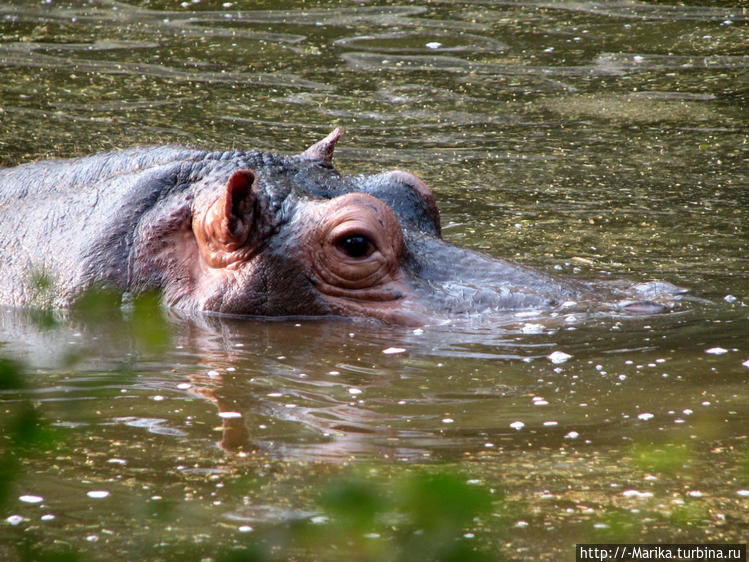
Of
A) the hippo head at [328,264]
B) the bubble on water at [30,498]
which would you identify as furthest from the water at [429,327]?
the hippo head at [328,264]

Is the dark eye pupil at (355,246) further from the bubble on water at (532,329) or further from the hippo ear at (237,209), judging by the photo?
the bubble on water at (532,329)

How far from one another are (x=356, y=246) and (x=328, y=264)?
0.54 ft

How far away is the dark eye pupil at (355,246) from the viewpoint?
16.9 ft

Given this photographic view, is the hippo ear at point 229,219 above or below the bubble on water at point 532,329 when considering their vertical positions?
above

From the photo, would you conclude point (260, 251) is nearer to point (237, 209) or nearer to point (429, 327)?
point (237, 209)

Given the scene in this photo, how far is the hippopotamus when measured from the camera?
5148 millimetres

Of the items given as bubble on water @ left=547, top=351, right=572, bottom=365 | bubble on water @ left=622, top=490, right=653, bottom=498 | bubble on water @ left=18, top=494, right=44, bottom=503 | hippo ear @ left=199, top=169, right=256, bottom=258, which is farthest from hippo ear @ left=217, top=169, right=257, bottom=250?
bubble on water @ left=622, top=490, right=653, bottom=498

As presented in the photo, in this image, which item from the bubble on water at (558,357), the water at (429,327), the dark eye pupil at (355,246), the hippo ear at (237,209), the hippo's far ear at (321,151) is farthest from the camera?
the hippo's far ear at (321,151)

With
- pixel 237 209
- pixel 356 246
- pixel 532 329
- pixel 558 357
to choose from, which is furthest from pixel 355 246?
pixel 558 357

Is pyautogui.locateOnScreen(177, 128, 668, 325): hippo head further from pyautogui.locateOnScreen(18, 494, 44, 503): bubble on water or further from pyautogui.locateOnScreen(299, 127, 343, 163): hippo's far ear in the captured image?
pyautogui.locateOnScreen(18, 494, 44, 503): bubble on water

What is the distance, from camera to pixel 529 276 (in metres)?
5.39

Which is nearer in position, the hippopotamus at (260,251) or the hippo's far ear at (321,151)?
the hippopotamus at (260,251)

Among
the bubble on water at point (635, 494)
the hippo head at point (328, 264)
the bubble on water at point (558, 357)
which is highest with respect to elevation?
the hippo head at point (328, 264)

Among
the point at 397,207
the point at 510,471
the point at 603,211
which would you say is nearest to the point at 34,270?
the point at 510,471
